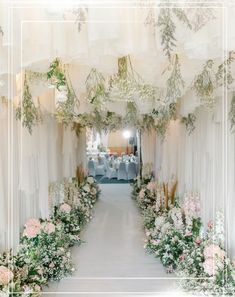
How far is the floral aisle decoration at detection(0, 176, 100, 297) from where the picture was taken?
7.25 feet

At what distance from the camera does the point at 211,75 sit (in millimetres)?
1984

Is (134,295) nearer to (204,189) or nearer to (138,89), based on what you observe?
(204,189)

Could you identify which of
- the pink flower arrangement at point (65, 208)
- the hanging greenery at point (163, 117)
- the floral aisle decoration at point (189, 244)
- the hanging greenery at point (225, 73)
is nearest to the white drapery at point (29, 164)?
the pink flower arrangement at point (65, 208)

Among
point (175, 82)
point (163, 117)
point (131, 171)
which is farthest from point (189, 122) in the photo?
point (175, 82)

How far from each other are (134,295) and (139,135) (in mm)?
2279

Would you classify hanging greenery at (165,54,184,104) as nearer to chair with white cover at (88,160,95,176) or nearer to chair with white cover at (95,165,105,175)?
chair with white cover at (95,165,105,175)

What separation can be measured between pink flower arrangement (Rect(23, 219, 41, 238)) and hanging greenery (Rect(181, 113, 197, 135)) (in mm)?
1867

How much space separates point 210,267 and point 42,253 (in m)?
1.40

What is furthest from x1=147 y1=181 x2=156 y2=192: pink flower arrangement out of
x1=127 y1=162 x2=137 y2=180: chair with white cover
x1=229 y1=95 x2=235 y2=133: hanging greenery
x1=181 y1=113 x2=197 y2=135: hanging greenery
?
x1=229 y1=95 x2=235 y2=133: hanging greenery

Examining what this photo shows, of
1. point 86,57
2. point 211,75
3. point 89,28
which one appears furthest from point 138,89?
point 89,28

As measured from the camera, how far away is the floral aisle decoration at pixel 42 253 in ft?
7.25

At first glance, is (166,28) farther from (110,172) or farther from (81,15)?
(110,172)

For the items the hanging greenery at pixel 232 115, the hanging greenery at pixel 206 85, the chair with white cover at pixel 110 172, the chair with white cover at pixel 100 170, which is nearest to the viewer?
the hanging greenery at pixel 206 85

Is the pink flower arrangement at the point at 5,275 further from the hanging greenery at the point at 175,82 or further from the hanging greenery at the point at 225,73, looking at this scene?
the hanging greenery at the point at 225,73
